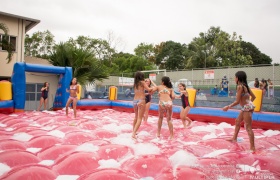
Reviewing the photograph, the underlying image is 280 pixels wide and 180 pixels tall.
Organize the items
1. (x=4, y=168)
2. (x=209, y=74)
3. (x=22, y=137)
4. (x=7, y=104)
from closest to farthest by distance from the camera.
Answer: (x=4, y=168) < (x=22, y=137) < (x=7, y=104) < (x=209, y=74)

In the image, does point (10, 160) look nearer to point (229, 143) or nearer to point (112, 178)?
point (112, 178)

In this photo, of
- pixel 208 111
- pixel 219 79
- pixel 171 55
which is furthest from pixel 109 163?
pixel 171 55

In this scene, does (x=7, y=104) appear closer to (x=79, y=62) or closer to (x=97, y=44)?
(x=79, y=62)

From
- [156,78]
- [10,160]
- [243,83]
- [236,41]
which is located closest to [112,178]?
[10,160]

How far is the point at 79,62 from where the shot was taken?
1363cm

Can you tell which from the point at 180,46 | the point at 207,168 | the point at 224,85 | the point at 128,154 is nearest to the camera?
the point at 207,168

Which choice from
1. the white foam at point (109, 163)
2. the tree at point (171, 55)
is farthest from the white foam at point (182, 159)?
the tree at point (171, 55)

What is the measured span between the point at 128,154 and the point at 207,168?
1.12 meters

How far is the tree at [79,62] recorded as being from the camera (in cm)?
1346

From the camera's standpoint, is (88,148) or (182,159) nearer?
(182,159)

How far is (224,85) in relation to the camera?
1185 centimetres

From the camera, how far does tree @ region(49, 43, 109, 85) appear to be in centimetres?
1346

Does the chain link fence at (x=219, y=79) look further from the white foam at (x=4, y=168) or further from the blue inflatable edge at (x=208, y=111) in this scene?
the white foam at (x=4, y=168)

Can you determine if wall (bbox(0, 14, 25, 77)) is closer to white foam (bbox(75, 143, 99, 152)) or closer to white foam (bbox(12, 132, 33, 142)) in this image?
white foam (bbox(12, 132, 33, 142))
